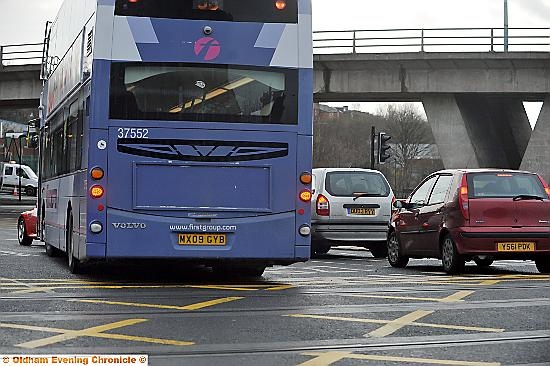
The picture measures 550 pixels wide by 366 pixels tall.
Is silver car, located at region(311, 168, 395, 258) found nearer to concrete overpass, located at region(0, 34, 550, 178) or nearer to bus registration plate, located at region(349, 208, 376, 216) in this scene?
bus registration plate, located at region(349, 208, 376, 216)

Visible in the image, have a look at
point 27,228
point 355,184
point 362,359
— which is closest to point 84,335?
point 362,359

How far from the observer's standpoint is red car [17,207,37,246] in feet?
81.9

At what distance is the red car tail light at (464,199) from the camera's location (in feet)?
53.8

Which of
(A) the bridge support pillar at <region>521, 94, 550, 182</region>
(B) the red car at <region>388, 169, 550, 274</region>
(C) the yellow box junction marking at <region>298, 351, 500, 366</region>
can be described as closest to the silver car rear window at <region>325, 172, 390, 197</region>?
(B) the red car at <region>388, 169, 550, 274</region>

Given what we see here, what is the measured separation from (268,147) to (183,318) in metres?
4.24

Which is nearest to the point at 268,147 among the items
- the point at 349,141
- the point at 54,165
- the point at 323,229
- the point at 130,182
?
the point at 130,182

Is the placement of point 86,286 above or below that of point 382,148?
below

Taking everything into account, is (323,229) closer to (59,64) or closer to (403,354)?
(59,64)

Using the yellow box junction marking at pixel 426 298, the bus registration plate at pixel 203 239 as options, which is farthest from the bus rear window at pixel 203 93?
the yellow box junction marking at pixel 426 298

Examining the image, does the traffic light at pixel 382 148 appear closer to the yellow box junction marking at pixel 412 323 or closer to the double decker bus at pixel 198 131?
the double decker bus at pixel 198 131

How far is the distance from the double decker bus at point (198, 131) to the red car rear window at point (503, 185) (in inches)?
135

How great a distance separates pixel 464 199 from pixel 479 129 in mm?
29880

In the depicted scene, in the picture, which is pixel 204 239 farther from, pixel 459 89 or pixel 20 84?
pixel 20 84

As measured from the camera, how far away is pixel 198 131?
1399 centimetres
